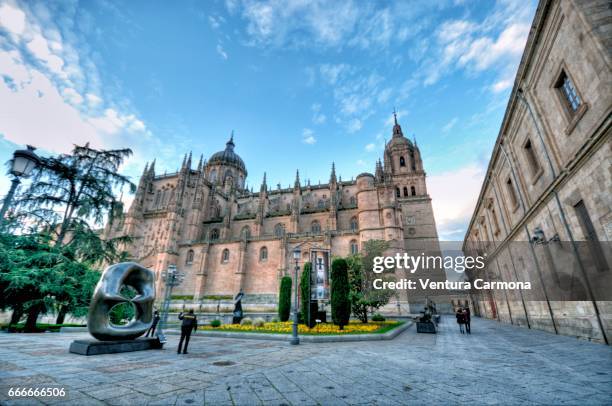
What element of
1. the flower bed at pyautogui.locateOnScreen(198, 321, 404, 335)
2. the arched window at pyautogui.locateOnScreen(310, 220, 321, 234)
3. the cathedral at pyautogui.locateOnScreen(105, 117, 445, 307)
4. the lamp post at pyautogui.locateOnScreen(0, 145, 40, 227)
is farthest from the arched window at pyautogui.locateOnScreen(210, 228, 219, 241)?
the lamp post at pyautogui.locateOnScreen(0, 145, 40, 227)

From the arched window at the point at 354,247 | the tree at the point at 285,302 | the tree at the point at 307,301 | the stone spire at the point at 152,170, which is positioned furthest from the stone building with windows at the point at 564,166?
the stone spire at the point at 152,170

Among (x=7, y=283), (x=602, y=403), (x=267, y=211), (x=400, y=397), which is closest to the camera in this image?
(x=602, y=403)

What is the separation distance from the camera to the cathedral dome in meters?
54.5

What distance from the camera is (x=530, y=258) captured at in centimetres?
1345

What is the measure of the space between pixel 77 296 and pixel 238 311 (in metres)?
9.31

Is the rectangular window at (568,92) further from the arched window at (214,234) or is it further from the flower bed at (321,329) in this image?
the arched window at (214,234)

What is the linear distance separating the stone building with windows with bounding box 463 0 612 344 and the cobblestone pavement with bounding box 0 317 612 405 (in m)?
3.28

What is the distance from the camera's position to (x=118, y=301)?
7773 mm

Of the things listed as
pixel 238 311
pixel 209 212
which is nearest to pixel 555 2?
pixel 238 311

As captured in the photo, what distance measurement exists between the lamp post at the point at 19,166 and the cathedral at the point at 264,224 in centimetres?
2557

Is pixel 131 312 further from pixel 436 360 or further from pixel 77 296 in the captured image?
pixel 436 360

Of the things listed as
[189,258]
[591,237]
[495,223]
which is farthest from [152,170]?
[591,237]

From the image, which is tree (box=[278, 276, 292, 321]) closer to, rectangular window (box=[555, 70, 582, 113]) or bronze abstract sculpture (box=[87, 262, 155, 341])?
bronze abstract sculpture (box=[87, 262, 155, 341])

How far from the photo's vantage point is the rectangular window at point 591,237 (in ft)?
26.7
